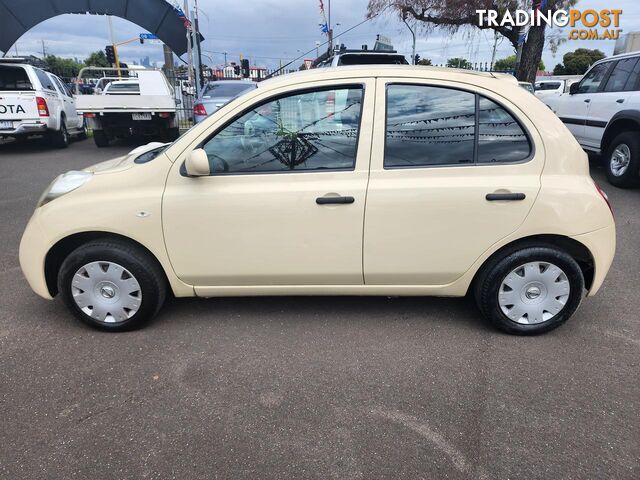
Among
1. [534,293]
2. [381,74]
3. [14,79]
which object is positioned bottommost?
[534,293]

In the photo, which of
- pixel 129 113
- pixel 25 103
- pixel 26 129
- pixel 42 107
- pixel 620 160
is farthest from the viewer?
pixel 129 113

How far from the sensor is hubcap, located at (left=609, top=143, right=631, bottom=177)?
23.7ft

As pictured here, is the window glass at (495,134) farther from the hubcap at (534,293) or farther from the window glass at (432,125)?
the hubcap at (534,293)

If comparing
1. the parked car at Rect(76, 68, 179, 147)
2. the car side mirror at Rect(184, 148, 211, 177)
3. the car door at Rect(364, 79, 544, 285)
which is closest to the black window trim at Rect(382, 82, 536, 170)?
the car door at Rect(364, 79, 544, 285)

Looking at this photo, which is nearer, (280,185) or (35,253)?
(280,185)

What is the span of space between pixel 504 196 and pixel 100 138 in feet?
39.3

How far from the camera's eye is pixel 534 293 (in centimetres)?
312

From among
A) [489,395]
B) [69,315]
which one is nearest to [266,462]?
[489,395]

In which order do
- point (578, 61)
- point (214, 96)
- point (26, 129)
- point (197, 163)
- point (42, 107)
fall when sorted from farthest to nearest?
point (578, 61) < point (214, 96) < point (42, 107) < point (26, 129) < point (197, 163)

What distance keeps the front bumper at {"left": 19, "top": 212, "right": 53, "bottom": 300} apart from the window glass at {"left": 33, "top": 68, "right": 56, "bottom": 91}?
32.5ft

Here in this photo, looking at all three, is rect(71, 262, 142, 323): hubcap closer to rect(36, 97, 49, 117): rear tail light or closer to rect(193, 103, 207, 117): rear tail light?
rect(193, 103, 207, 117): rear tail light

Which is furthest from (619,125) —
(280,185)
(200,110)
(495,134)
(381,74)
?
(200,110)

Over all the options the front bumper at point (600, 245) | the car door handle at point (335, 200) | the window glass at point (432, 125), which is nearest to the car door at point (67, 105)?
the car door handle at point (335, 200)

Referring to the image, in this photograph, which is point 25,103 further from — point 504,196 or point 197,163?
point 504,196
